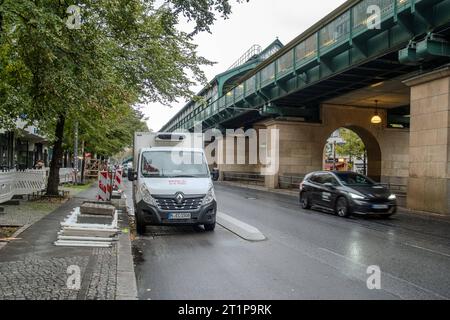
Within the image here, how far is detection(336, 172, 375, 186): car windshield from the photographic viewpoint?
1486 cm

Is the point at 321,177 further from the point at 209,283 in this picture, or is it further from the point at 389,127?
the point at 389,127

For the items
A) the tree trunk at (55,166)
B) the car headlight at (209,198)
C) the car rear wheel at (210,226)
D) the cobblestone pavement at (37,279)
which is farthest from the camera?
the tree trunk at (55,166)

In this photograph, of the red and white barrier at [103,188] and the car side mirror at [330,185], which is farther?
the car side mirror at [330,185]

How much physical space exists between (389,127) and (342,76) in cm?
1408

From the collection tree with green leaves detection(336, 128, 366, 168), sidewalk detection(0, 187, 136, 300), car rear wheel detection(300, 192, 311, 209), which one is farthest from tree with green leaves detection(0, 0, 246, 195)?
tree with green leaves detection(336, 128, 366, 168)

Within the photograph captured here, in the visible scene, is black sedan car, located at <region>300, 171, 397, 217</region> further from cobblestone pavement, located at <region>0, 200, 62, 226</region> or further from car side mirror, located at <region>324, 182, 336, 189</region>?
cobblestone pavement, located at <region>0, 200, 62, 226</region>

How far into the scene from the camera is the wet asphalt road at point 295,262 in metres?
5.43

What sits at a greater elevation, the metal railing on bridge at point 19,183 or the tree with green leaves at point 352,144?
the tree with green leaves at point 352,144

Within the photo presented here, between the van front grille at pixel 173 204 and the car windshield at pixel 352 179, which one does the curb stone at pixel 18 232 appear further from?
the car windshield at pixel 352 179

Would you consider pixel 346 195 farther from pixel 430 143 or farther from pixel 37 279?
pixel 37 279

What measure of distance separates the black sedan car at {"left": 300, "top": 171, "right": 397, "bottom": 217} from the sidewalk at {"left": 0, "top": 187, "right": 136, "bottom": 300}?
808cm

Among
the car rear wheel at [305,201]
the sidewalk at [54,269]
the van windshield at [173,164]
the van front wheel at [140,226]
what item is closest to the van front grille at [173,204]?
the van front wheel at [140,226]

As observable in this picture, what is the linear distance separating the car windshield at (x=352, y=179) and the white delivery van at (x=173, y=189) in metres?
6.17
